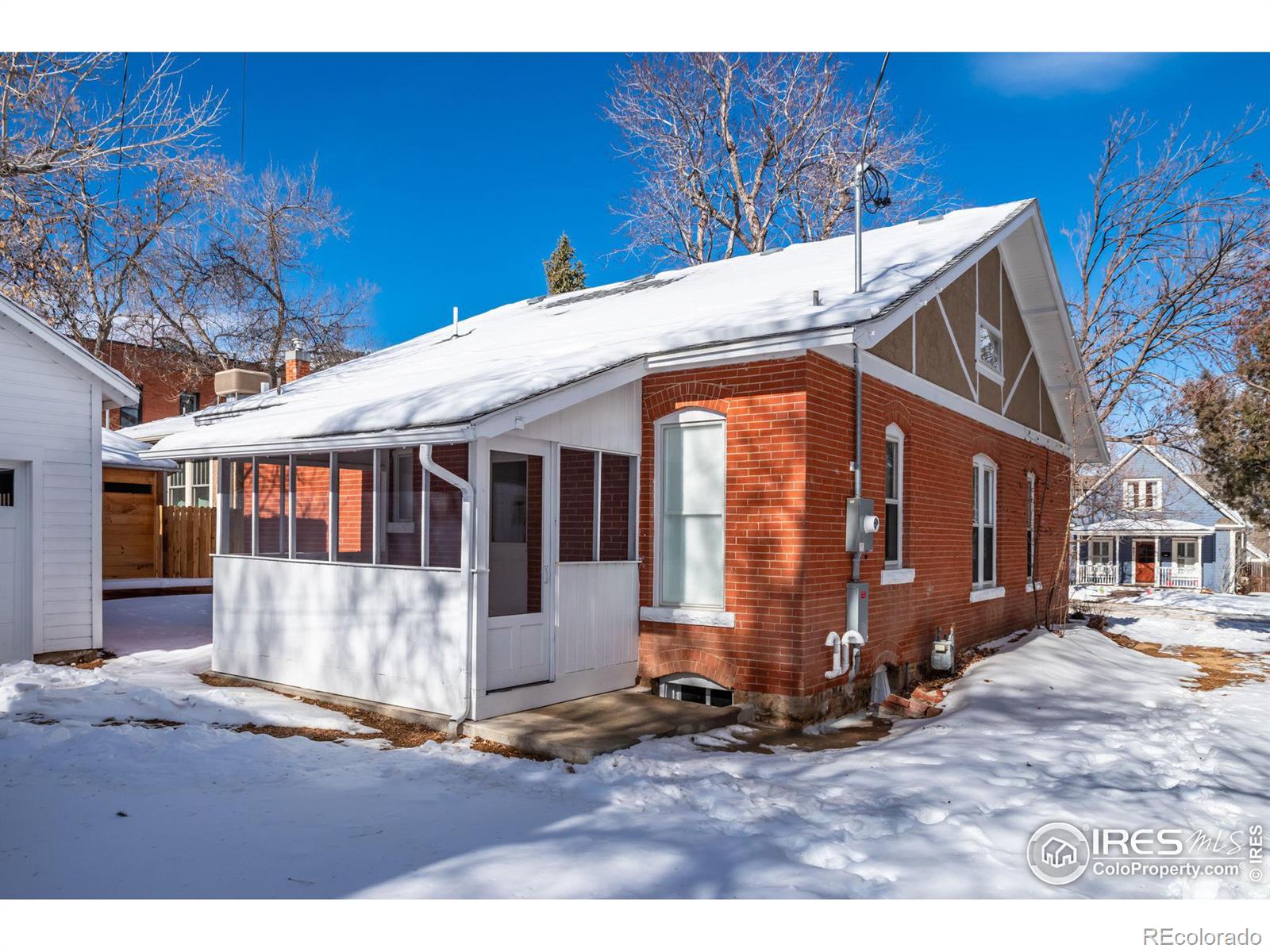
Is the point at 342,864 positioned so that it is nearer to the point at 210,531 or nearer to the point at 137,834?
the point at 137,834

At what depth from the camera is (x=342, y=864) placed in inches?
179

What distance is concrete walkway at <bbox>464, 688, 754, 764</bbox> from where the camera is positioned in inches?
271

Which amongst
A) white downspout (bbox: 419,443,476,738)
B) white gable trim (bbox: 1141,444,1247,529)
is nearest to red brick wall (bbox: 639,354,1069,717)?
white downspout (bbox: 419,443,476,738)

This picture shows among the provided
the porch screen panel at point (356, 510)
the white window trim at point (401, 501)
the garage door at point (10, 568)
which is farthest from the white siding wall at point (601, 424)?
the garage door at point (10, 568)

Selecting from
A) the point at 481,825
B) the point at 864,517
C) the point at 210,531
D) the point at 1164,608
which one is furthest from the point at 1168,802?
the point at 1164,608

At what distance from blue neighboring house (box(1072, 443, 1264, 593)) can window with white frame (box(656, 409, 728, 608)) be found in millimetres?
30473

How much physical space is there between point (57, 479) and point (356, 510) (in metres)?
5.14

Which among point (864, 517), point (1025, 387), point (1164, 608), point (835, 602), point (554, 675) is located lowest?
point (1164, 608)

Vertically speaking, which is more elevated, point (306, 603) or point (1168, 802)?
point (306, 603)

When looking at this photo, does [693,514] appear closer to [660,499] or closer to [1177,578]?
[660,499]

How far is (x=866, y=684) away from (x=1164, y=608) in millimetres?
20216

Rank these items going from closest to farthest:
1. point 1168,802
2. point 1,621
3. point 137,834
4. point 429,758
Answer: point 137,834, point 1168,802, point 429,758, point 1,621

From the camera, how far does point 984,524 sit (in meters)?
13.5

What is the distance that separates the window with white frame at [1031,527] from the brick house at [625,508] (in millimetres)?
5058
